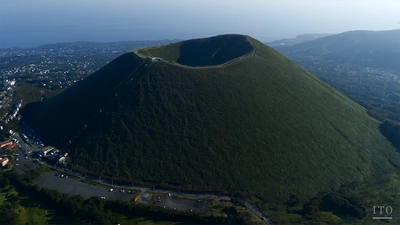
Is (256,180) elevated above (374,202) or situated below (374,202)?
above

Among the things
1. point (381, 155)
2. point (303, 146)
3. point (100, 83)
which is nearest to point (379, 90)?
point (381, 155)

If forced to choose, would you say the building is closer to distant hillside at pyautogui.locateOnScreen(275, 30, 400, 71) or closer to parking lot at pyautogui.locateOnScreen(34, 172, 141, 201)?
parking lot at pyautogui.locateOnScreen(34, 172, 141, 201)

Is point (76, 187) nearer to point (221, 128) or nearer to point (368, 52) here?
point (221, 128)

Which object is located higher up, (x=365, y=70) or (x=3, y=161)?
(x=365, y=70)

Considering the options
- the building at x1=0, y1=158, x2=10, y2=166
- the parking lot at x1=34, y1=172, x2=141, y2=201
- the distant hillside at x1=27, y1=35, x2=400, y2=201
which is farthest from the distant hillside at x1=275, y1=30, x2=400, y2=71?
the building at x1=0, y1=158, x2=10, y2=166

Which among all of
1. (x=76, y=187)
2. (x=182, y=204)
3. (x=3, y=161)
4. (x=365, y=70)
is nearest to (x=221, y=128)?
(x=182, y=204)

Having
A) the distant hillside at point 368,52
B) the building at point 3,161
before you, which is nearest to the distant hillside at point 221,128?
the building at point 3,161

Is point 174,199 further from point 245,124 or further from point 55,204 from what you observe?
point 245,124
